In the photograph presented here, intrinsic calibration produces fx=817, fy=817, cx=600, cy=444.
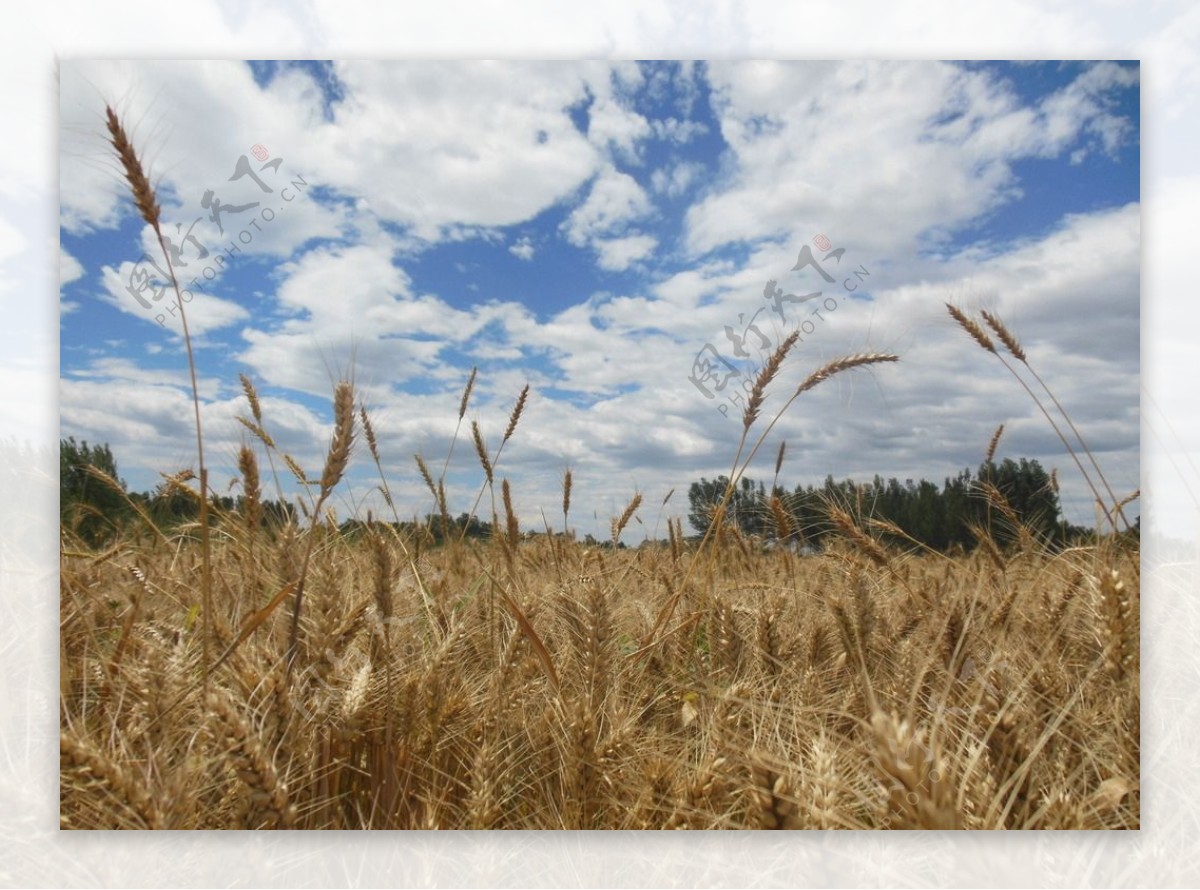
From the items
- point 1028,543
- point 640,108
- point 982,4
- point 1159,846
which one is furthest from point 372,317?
point 1159,846

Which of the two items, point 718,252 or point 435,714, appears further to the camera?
point 718,252

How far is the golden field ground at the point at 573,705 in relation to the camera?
55.4 inches

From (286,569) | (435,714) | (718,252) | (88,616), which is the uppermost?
(718,252)

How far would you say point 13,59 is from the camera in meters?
2.12

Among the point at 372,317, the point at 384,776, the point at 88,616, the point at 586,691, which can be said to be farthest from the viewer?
the point at 372,317

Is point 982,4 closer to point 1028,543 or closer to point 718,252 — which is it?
point 718,252

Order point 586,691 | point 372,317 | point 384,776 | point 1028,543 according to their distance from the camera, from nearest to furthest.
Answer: point 384,776, point 586,691, point 372,317, point 1028,543

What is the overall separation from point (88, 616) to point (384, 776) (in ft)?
2.82
